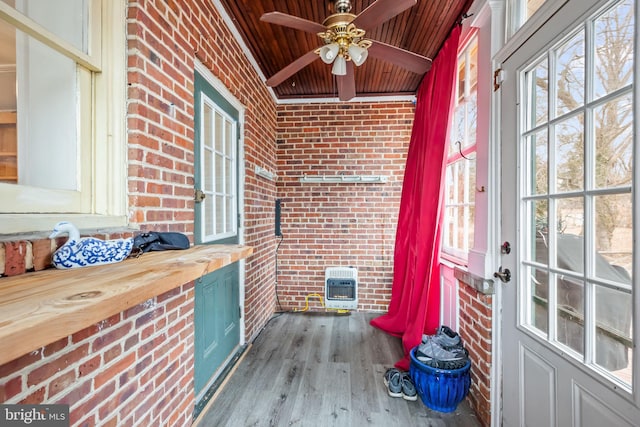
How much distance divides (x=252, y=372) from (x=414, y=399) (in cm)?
123

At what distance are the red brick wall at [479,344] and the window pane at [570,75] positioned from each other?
110 centimetres

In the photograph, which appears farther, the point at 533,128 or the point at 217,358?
the point at 217,358

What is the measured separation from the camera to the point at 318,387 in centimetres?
206

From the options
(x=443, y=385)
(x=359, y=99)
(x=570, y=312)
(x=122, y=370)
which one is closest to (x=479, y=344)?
(x=443, y=385)

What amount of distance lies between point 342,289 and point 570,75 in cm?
285

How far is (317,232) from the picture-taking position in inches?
142

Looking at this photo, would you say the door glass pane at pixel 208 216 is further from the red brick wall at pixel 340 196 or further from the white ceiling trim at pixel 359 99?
the white ceiling trim at pixel 359 99

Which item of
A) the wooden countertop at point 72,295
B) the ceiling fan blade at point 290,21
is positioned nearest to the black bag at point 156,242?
the wooden countertop at point 72,295

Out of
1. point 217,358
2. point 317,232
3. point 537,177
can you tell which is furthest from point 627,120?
point 317,232

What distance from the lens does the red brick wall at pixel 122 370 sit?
82 centimetres

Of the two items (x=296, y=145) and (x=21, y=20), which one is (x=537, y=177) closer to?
(x=21, y=20)

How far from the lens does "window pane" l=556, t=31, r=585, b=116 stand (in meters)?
1.12

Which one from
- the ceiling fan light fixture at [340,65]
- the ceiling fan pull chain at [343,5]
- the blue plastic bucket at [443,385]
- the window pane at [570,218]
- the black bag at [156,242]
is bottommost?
the blue plastic bucket at [443,385]

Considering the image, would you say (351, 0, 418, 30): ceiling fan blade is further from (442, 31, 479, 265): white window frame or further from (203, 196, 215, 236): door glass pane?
(203, 196, 215, 236): door glass pane
